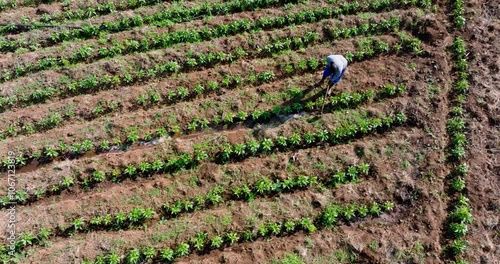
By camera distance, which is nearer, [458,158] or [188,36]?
[458,158]

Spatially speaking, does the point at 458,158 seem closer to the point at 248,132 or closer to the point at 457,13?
the point at 457,13

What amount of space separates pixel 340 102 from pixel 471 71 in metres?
4.12

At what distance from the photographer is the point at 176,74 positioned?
1253cm

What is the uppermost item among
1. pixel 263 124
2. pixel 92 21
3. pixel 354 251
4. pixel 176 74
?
pixel 92 21

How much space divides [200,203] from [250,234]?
4.81 feet

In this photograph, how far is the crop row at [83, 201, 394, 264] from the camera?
32.2 ft

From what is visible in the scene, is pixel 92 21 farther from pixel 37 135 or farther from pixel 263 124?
pixel 263 124

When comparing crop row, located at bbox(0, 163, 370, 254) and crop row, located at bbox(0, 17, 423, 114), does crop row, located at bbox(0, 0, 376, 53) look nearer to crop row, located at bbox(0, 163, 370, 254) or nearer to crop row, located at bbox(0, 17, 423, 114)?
crop row, located at bbox(0, 17, 423, 114)

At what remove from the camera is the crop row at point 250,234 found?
A: 982 centimetres

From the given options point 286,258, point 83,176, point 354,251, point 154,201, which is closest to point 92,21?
point 83,176

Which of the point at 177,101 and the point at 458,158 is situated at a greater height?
the point at 177,101

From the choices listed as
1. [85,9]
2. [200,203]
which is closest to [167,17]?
[85,9]

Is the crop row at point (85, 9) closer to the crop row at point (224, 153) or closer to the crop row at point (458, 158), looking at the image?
the crop row at point (224, 153)

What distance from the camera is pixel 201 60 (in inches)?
497
